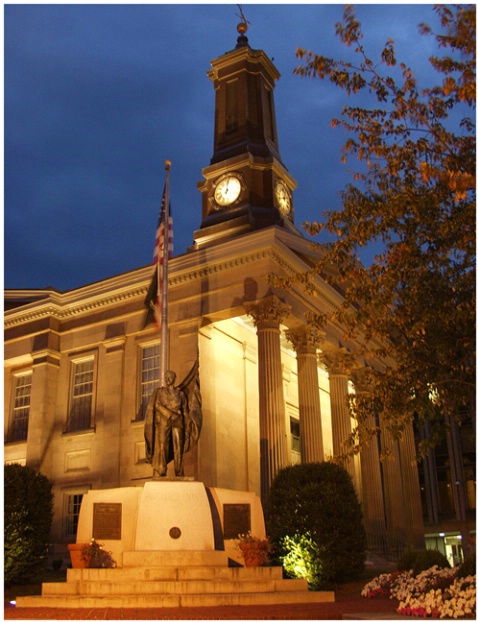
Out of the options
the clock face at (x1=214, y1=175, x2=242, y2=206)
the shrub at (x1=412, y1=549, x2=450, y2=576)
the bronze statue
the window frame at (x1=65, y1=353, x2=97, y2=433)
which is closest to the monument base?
the bronze statue

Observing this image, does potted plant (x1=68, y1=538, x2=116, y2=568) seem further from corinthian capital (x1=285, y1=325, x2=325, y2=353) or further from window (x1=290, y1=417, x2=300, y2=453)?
window (x1=290, y1=417, x2=300, y2=453)

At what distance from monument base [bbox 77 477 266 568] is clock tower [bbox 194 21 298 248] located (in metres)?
18.6

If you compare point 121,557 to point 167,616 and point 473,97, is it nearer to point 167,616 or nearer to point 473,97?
point 167,616

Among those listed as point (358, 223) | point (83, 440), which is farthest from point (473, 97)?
point (83, 440)

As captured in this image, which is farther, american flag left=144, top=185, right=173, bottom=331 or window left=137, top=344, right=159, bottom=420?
window left=137, top=344, right=159, bottom=420

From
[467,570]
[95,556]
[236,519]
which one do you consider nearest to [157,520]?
[95,556]

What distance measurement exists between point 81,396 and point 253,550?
58.6 feet

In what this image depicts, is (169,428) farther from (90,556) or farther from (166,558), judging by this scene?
(90,556)

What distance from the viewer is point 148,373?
31.3m

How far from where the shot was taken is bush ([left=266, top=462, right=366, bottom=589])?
1869cm

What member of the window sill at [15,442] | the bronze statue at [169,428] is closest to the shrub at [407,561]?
the bronze statue at [169,428]

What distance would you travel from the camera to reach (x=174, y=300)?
3056cm

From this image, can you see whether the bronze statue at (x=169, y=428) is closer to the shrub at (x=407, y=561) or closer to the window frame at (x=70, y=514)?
the shrub at (x=407, y=561)

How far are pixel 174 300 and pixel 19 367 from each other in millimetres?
9442
